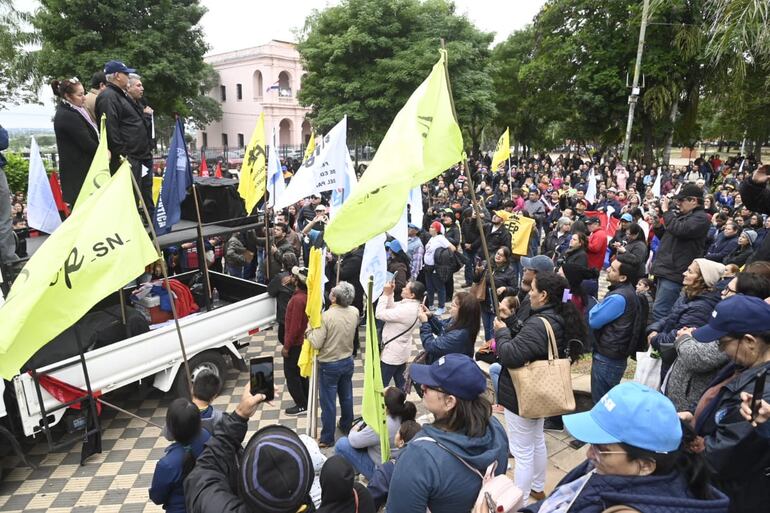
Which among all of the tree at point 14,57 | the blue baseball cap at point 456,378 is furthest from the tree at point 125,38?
the blue baseball cap at point 456,378

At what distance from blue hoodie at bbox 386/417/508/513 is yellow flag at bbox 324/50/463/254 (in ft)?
4.34

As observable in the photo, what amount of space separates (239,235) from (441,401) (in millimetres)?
8792

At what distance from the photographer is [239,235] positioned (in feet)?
35.1

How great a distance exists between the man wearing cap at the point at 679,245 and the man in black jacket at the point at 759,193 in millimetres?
1153

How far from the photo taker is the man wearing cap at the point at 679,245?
255 inches

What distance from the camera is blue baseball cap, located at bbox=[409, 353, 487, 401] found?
2.57 meters

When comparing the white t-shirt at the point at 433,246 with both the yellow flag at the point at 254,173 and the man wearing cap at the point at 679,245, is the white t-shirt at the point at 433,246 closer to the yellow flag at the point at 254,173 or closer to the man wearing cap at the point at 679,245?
the yellow flag at the point at 254,173

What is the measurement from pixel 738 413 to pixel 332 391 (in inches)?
149

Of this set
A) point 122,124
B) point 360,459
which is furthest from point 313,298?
point 122,124

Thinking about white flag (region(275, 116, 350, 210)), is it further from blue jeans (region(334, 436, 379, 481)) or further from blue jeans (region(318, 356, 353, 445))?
blue jeans (region(334, 436, 379, 481))

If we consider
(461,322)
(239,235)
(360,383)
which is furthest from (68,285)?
(239,235)

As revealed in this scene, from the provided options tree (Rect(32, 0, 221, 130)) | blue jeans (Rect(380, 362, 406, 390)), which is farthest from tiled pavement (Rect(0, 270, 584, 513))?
tree (Rect(32, 0, 221, 130))

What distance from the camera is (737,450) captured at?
2.50 metres

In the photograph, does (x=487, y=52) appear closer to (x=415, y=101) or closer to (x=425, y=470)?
(x=415, y=101)
